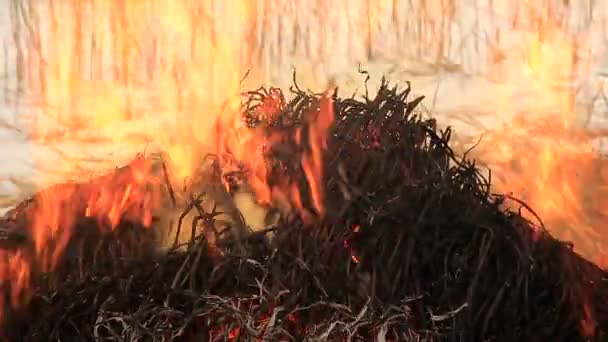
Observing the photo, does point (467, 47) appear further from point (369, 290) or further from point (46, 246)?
point (46, 246)

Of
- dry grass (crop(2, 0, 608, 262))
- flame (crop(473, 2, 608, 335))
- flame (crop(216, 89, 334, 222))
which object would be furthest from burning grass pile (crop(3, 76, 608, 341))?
dry grass (crop(2, 0, 608, 262))

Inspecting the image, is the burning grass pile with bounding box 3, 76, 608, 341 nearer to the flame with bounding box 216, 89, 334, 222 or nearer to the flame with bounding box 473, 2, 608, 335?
the flame with bounding box 216, 89, 334, 222

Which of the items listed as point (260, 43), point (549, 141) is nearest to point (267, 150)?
point (260, 43)

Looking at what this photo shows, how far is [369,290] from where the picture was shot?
1.24 metres

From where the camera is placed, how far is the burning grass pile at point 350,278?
1224mm

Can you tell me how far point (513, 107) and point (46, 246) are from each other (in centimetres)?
94

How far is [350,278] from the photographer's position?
1.25 m

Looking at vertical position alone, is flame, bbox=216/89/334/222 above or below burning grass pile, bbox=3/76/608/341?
above

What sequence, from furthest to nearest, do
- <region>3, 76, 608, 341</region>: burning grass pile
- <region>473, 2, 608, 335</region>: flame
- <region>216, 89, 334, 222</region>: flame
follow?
1. <region>473, 2, 608, 335</region>: flame
2. <region>216, 89, 334, 222</region>: flame
3. <region>3, 76, 608, 341</region>: burning grass pile

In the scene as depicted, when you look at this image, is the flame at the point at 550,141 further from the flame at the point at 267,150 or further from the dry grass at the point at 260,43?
the flame at the point at 267,150

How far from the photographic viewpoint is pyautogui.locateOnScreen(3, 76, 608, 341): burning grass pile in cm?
→ 122

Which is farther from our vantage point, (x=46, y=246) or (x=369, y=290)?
(x=46, y=246)

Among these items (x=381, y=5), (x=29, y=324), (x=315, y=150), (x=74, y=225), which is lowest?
(x=29, y=324)

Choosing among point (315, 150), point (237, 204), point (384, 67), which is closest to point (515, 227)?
point (315, 150)
